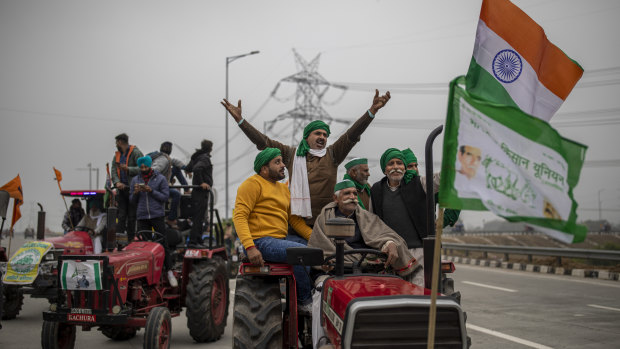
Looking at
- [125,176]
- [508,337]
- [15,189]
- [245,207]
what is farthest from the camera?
[15,189]

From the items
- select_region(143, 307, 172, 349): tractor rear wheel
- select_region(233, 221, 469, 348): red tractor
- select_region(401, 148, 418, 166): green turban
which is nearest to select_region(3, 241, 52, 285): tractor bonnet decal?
select_region(143, 307, 172, 349): tractor rear wheel

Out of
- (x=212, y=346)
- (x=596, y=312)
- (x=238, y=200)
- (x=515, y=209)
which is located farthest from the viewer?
(x=596, y=312)

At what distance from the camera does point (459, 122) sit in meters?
3.20

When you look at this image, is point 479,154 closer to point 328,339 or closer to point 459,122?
point 459,122

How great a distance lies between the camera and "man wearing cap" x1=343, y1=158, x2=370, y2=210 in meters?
6.31

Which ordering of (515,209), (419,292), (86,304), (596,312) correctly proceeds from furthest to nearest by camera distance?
1. (596,312)
2. (86,304)
3. (419,292)
4. (515,209)

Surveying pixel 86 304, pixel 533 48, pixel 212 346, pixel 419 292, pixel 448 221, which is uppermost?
pixel 533 48

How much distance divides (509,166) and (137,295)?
6.13 meters

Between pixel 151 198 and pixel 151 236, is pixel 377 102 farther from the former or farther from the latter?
pixel 151 236

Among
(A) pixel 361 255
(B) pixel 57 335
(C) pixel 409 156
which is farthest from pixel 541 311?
(B) pixel 57 335

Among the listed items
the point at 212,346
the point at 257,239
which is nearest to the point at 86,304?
the point at 212,346

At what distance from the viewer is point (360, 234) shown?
5.33 metres

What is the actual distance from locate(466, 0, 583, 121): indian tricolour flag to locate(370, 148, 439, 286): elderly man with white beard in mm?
1630

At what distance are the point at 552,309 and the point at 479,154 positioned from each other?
8841 millimetres
